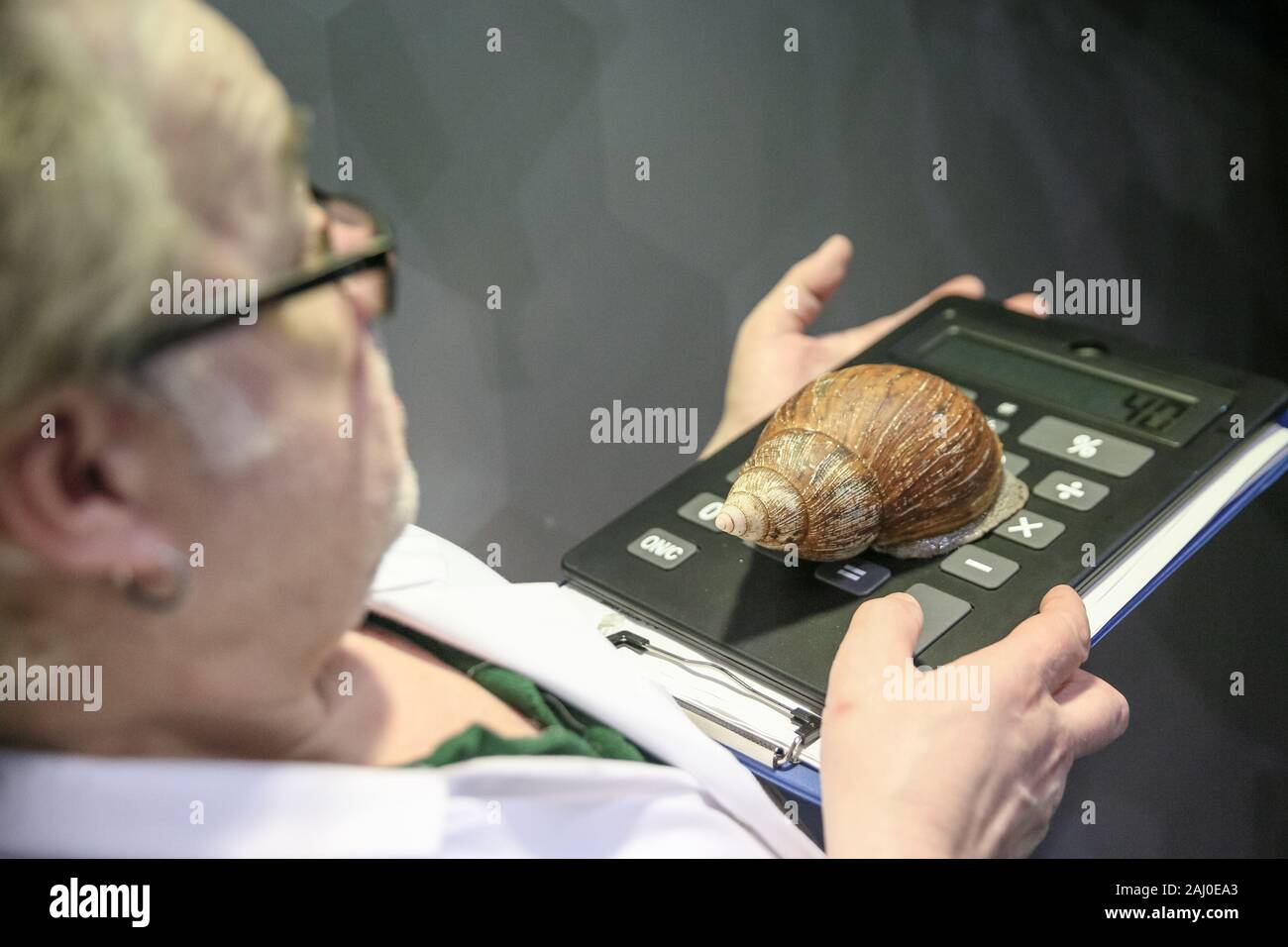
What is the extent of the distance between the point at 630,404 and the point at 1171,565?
0.36 meters

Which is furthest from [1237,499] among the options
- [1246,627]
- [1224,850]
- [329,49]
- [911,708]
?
[329,49]

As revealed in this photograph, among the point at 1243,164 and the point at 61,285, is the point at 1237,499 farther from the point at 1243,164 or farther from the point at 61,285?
the point at 61,285

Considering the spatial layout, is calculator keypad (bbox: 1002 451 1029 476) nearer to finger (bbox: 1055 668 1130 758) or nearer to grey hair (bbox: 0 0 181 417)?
finger (bbox: 1055 668 1130 758)

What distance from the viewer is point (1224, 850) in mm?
650

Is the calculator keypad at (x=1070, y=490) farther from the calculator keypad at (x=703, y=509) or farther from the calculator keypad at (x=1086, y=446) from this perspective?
the calculator keypad at (x=703, y=509)

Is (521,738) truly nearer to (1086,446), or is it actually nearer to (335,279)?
(335,279)

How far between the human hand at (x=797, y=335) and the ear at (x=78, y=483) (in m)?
0.53

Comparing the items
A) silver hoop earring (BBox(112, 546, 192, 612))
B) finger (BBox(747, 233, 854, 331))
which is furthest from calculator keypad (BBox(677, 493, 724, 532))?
silver hoop earring (BBox(112, 546, 192, 612))

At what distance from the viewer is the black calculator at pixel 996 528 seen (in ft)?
1.99

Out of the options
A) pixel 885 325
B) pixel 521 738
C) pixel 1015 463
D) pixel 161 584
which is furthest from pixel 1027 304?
pixel 161 584

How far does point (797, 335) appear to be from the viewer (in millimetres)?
879

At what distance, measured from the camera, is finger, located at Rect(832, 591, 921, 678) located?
1.77 feet

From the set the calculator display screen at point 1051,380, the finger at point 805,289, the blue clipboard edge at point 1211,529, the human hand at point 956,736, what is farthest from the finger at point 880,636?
the finger at point 805,289

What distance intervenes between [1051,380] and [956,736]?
0.33 metres
